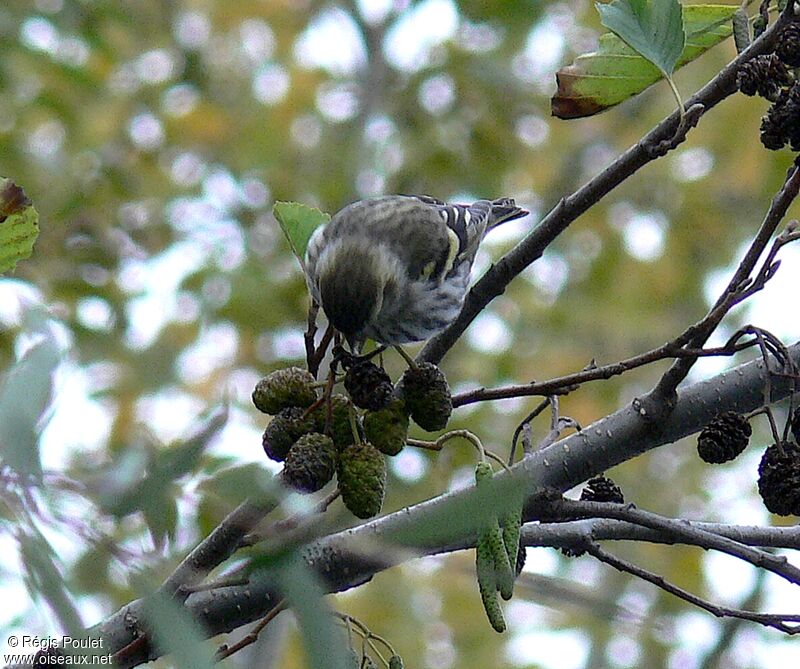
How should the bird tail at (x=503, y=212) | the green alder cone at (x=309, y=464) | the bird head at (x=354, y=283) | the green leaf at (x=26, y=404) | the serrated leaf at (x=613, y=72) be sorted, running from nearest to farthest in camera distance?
the green leaf at (x=26, y=404) < the green alder cone at (x=309, y=464) < the serrated leaf at (x=613, y=72) < the bird head at (x=354, y=283) < the bird tail at (x=503, y=212)

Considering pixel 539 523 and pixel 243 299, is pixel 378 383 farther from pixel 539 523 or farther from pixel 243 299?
pixel 243 299

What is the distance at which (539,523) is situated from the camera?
160 cm

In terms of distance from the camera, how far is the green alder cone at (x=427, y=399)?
1607 millimetres

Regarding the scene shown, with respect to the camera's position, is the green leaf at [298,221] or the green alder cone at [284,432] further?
the green leaf at [298,221]

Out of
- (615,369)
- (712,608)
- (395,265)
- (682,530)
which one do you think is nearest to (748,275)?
(615,369)

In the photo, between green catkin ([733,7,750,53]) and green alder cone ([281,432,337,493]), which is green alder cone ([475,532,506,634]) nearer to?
green alder cone ([281,432,337,493])

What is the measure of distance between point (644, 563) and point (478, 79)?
7.65 feet

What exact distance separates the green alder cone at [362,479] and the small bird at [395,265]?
0.75m

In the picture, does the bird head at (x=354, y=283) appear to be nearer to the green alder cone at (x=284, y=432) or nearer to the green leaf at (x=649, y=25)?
the green alder cone at (x=284, y=432)

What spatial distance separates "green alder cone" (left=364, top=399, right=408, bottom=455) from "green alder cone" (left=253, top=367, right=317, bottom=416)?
3.4 inches

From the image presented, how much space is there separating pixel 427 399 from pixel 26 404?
639 millimetres

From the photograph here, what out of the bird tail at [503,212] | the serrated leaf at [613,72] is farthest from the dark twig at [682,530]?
the bird tail at [503,212]

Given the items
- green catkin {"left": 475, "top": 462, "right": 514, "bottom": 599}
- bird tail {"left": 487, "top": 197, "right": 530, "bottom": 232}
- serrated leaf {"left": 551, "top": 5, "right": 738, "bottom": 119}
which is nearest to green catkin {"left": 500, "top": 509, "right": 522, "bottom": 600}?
green catkin {"left": 475, "top": 462, "right": 514, "bottom": 599}

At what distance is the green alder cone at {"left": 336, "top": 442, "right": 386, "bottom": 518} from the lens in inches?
54.8
